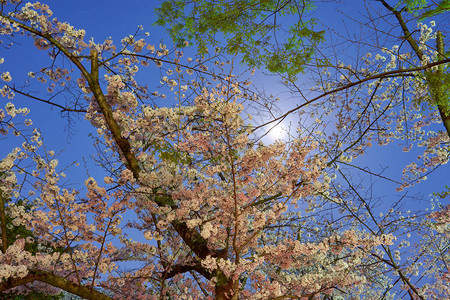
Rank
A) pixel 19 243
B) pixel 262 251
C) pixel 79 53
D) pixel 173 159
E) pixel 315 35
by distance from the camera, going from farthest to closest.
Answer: pixel 315 35
pixel 79 53
pixel 173 159
pixel 262 251
pixel 19 243

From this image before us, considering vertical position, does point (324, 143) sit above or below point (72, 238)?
above

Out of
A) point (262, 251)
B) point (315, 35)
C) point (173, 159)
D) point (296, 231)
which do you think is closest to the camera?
point (262, 251)

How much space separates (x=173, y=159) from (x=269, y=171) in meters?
1.46

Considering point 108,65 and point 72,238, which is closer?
point 72,238

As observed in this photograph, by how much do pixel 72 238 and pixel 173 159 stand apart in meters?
1.70

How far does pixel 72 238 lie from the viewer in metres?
4.46

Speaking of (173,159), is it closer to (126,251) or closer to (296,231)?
(126,251)

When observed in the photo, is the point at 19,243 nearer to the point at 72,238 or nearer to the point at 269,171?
the point at 72,238

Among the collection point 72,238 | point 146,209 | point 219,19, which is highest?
point 219,19

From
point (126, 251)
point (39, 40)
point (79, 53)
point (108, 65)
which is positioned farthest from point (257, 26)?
point (126, 251)

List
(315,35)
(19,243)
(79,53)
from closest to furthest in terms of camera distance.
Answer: (19,243), (79,53), (315,35)

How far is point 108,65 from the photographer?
5691 millimetres

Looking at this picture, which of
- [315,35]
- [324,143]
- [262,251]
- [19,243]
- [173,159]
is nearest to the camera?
[19,243]

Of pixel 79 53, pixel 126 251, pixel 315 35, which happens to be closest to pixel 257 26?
pixel 315 35
